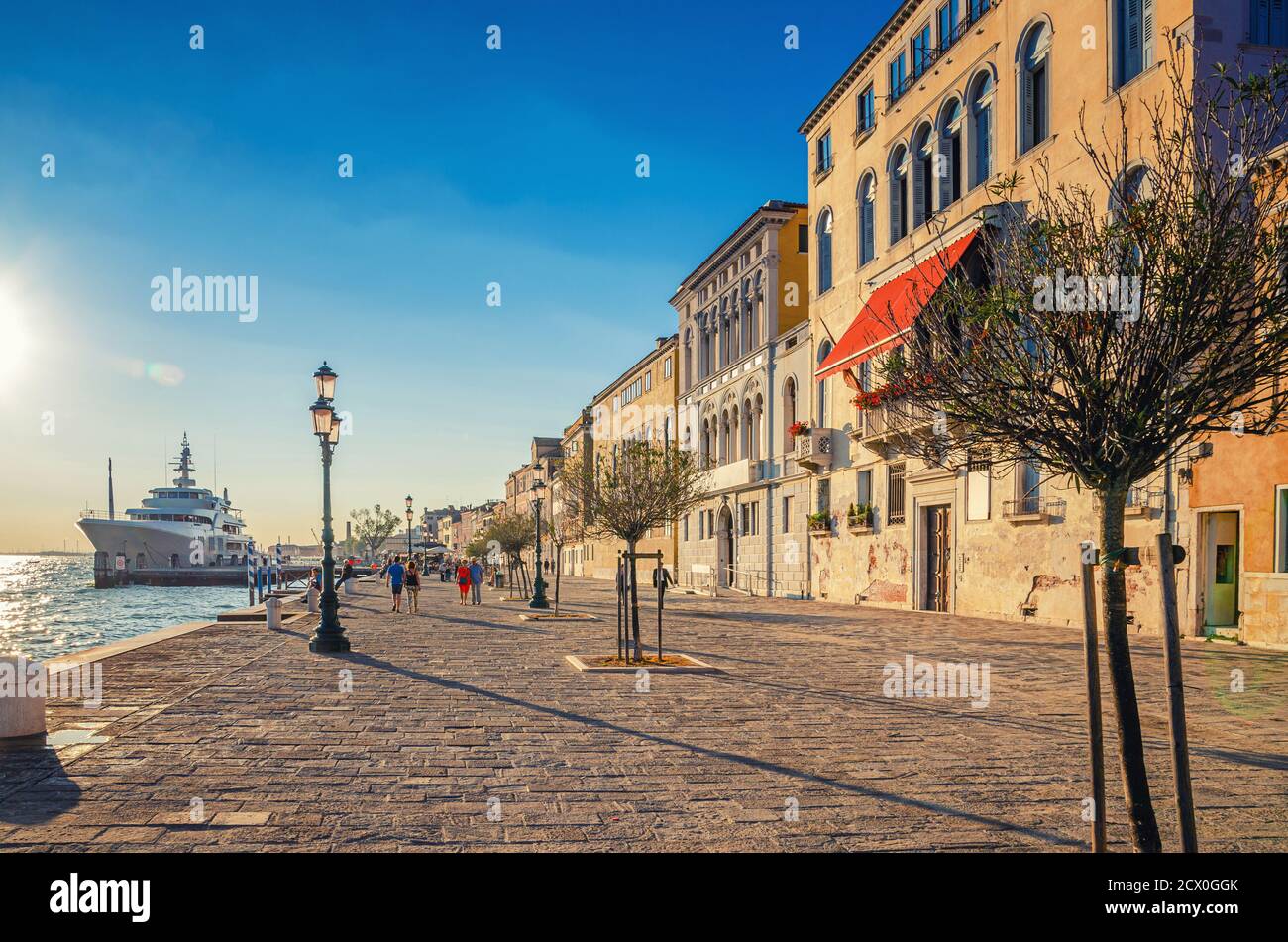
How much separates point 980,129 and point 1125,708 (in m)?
21.6

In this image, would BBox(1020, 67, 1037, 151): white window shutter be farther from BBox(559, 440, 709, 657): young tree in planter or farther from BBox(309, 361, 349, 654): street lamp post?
BBox(309, 361, 349, 654): street lamp post

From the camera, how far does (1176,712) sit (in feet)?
15.6

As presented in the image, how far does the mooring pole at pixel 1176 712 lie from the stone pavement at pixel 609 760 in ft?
2.78

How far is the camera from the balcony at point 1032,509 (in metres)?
20.7

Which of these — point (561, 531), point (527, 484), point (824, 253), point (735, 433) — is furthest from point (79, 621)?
point (527, 484)

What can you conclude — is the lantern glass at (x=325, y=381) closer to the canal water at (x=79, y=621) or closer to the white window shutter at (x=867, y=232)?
the canal water at (x=79, y=621)

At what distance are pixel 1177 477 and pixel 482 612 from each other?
18996mm

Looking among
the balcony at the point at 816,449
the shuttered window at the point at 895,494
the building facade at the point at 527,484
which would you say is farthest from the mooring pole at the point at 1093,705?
the building facade at the point at 527,484

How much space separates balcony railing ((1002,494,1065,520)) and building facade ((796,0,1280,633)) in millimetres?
41

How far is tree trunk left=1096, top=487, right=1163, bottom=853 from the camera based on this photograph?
17.0ft

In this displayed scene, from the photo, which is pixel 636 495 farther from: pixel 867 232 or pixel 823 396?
pixel 867 232

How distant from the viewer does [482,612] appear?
96.5ft
